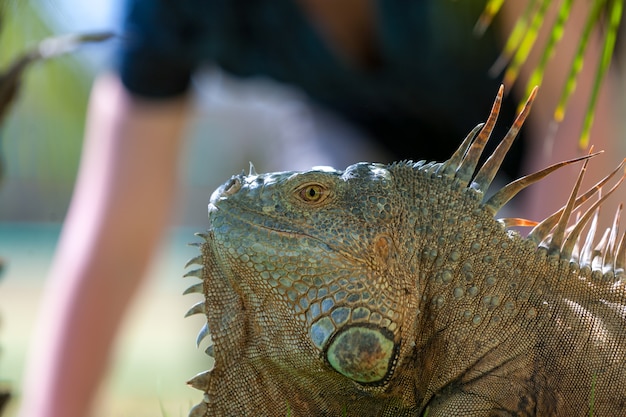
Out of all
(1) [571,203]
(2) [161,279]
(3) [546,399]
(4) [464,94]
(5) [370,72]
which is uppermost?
(2) [161,279]

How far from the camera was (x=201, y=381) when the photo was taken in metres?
1.91

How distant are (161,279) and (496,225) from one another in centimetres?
2238

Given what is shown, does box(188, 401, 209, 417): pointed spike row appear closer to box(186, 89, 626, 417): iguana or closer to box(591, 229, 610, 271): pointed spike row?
box(186, 89, 626, 417): iguana

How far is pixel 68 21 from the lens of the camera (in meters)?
3.50

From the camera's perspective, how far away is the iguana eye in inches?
74.9

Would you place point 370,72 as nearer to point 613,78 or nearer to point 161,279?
point 613,78

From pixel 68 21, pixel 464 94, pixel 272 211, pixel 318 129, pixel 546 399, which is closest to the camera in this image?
pixel 546 399

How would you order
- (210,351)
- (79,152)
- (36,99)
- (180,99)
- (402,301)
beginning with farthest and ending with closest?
(79,152) → (36,99) → (180,99) → (210,351) → (402,301)

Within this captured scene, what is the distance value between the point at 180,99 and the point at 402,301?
2923 mm

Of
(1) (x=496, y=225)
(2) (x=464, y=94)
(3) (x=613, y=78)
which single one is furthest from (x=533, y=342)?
(2) (x=464, y=94)

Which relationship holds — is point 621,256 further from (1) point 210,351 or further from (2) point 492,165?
(1) point 210,351

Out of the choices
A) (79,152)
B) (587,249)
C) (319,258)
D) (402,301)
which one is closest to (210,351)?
(319,258)

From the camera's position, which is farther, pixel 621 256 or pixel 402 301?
pixel 621 256

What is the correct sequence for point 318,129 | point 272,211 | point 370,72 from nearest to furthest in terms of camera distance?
point 272,211, point 370,72, point 318,129
